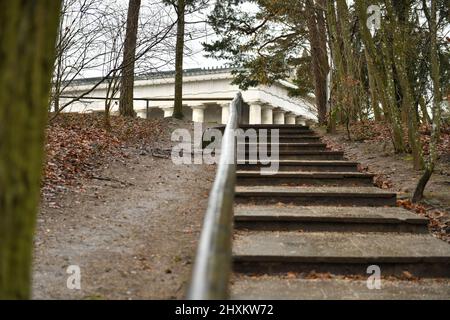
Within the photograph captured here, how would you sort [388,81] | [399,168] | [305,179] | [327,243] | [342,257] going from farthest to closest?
1. [388,81]
2. [399,168]
3. [305,179]
4. [327,243]
5. [342,257]

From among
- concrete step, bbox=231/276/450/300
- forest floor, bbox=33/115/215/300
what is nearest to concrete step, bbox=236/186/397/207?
forest floor, bbox=33/115/215/300

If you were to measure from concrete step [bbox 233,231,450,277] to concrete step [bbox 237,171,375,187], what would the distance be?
2.40 metres

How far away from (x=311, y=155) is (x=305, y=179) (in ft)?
6.13

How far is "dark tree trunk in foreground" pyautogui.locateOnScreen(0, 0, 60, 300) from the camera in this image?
1.47 metres

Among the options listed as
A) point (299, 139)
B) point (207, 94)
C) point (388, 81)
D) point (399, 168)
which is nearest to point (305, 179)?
point (399, 168)

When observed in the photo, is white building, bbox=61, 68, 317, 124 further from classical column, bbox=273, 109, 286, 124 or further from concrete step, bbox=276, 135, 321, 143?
concrete step, bbox=276, 135, 321, 143

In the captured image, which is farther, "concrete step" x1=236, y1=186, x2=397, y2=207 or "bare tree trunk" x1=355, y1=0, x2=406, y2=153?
"bare tree trunk" x1=355, y1=0, x2=406, y2=153

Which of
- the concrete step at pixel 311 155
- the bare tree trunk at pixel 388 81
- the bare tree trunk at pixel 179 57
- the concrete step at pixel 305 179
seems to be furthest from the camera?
the bare tree trunk at pixel 179 57

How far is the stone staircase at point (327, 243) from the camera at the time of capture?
147 inches

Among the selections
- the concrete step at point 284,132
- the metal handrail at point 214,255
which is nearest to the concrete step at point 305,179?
the concrete step at point 284,132

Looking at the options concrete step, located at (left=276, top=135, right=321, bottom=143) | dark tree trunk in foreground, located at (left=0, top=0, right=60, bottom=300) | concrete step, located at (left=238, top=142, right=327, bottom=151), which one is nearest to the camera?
dark tree trunk in foreground, located at (left=0, top=0, right=60, bottom=300)

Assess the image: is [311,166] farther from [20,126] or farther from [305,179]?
[20,126]

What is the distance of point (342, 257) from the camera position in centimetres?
405

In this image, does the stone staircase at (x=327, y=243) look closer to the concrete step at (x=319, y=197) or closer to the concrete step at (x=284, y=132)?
the concrete step at (x=319, y=197)
